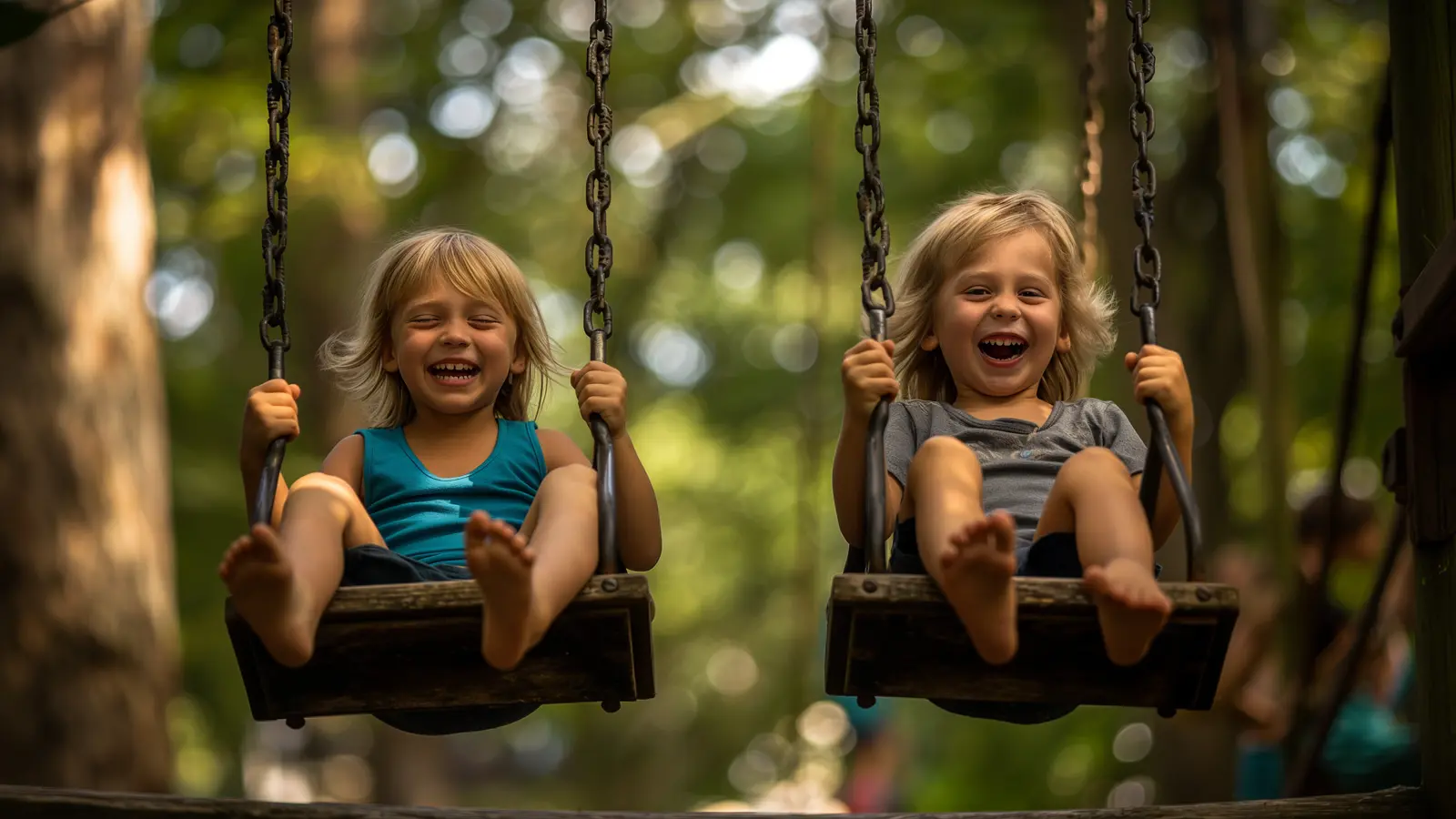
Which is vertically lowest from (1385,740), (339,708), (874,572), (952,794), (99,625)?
(952,794)

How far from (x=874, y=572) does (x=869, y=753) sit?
7720mm

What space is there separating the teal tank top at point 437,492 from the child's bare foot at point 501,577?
2.22 ft

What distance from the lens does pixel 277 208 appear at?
10.7ft

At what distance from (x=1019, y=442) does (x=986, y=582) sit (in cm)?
90

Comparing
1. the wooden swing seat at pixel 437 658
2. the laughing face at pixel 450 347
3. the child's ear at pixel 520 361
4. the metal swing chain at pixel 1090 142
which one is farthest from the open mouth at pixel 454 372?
the metal swing chain at pixel 1090 142

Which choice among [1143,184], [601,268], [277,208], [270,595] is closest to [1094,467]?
[1143,184]

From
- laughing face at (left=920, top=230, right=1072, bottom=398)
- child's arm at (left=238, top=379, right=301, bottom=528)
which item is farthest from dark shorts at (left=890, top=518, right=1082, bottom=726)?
child's arm at (left=238, top=379, right=301, bottom=528)

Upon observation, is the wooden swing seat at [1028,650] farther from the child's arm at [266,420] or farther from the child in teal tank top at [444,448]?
the child's arm at [266,420]

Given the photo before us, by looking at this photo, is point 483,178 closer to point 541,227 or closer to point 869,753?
point 541,227

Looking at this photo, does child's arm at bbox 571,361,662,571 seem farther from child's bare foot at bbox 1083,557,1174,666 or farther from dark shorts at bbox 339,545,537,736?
child's bare foot at bbox 1083,557,1174,666

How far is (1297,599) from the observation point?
667 centimetres

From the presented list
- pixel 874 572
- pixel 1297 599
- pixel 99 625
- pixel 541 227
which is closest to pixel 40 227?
pixel 99 625

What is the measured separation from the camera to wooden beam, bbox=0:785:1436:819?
3037mm

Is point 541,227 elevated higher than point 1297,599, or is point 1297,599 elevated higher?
point 541,227
